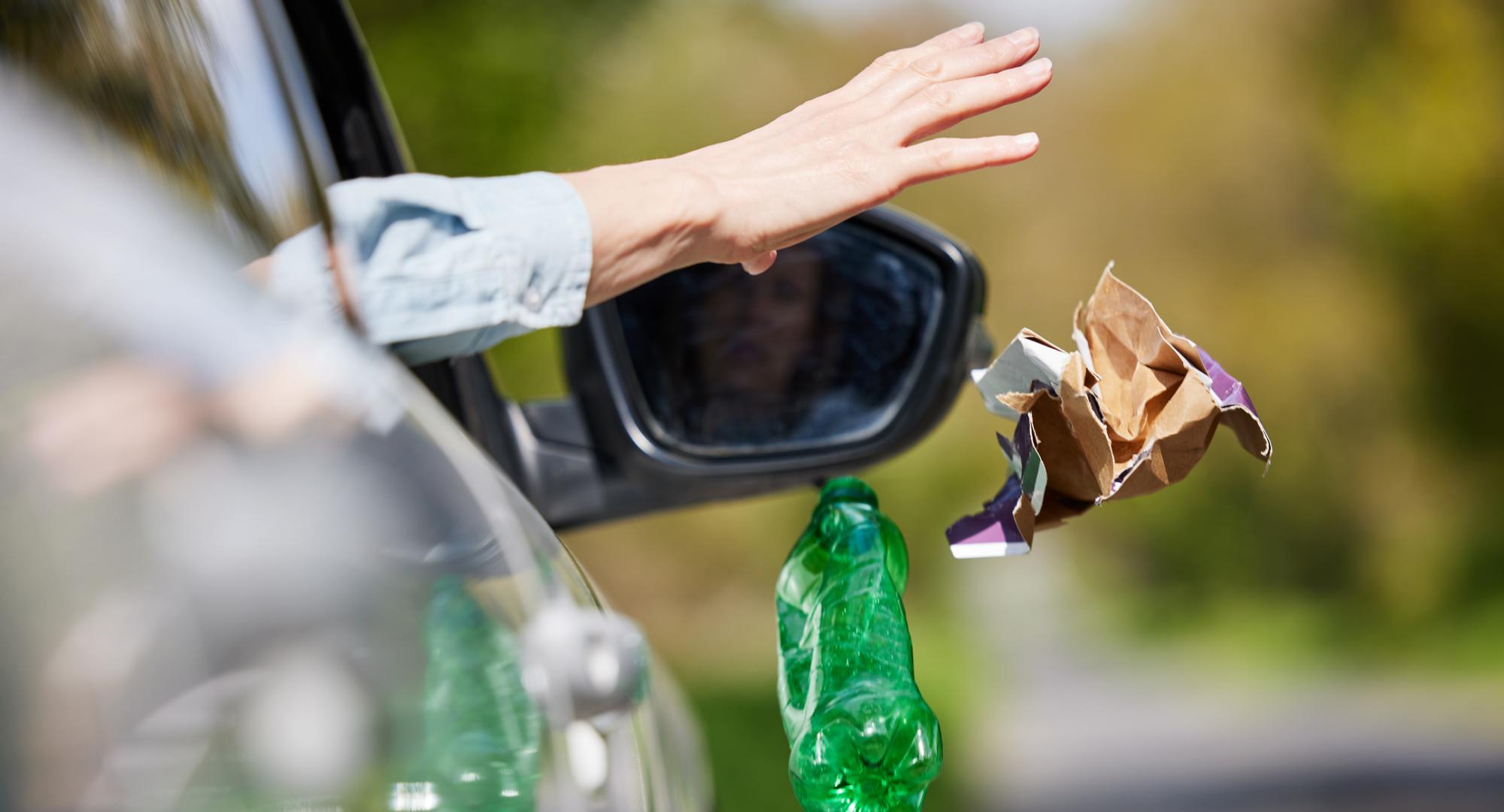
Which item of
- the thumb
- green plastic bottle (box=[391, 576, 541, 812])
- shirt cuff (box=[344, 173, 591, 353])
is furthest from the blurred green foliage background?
green plastic bottle (box=[391, 576, 541, 812])

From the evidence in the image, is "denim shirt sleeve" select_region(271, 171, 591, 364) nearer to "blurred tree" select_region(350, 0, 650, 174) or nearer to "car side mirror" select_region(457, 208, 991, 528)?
"car side mirror" select_region(457, 208, 991, 528)

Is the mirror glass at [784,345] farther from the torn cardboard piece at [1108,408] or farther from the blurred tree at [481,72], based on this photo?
the blurred tree at [481,72]

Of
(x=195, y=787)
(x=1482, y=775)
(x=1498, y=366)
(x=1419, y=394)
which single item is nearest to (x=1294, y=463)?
(x=1419, y=394)

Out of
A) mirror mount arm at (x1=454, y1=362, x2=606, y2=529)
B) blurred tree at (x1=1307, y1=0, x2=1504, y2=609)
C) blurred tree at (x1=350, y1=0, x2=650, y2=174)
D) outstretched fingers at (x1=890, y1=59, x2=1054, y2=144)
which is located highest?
outstretched fingers at (x1=890, y1=59, x2=1054, y2=144)

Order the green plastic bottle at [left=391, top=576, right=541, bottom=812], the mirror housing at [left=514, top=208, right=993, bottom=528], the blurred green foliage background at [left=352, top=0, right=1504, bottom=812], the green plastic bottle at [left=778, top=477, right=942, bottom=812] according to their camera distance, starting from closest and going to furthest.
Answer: the green plastic bottle at [left=391, top=576, right=541, bottom=812] → the green plastic bottle at [left=778, top=477, right=942, bottom=812] → the mirror housing at [left=514, top=208, right=993, bottom=528] → the blurred green foliage background at [left=352, top=0, right=1504, bottom=812]

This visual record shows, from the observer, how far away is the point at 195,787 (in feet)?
1.79

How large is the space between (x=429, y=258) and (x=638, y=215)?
157 millimetres

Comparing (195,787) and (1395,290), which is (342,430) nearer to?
(195,787)

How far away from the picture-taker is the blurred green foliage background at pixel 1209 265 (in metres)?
13.6

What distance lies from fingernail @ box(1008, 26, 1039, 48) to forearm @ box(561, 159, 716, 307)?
0.91 ft

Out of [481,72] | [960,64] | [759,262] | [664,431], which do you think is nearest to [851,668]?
[759,262]

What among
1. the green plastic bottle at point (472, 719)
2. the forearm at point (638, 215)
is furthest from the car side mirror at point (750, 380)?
the green plastic bottle at point (472, 719)

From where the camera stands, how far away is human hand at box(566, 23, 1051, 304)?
36.5 inches

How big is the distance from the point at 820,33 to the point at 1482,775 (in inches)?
366
